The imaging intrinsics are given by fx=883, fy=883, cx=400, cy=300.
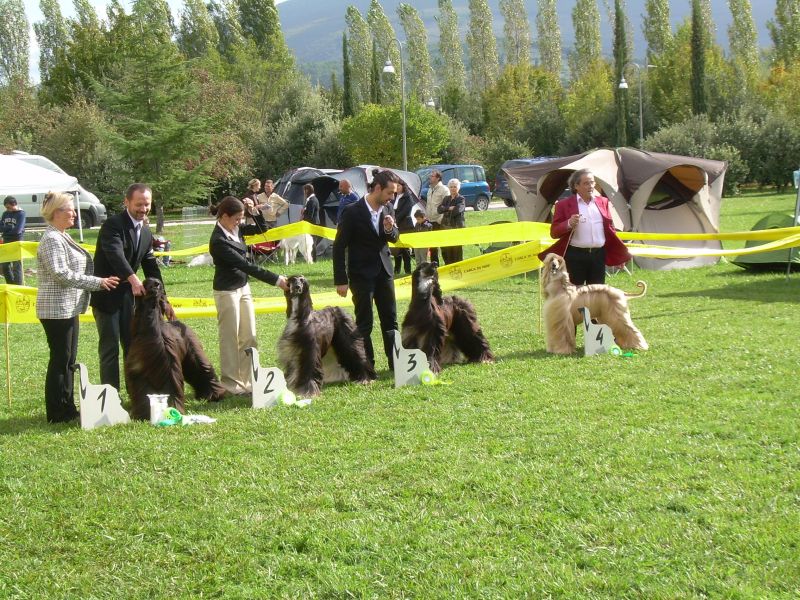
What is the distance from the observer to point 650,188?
43.6ft

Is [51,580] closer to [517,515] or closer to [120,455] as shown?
[120,455]

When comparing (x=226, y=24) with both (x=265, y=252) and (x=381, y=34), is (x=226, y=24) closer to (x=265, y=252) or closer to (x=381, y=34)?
(x=381, y=34)

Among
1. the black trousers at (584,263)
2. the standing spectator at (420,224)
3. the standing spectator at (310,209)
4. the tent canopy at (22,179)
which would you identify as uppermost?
the tent canopy at (22,179)

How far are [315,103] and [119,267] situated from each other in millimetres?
38410

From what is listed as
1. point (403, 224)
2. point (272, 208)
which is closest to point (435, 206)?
point (403, 224)

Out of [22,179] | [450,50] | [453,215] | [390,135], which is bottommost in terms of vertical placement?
[453,215]

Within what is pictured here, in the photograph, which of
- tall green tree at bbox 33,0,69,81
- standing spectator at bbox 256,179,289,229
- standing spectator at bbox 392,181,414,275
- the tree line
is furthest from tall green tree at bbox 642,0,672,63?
standing spectator at bbox 392,181,414,275

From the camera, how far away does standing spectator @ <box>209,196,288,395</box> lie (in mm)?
6129

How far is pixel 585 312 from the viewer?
23.3 feet

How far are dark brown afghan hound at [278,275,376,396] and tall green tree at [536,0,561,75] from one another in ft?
240

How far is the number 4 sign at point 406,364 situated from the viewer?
6328 millimetres

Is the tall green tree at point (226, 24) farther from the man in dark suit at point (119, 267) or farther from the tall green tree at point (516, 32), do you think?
the man in dark suit at point (119, 267)

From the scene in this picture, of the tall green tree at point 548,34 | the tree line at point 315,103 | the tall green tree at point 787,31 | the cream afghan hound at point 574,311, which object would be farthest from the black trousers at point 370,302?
the tall green tree at point 548,34

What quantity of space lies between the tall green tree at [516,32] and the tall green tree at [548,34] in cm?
133
